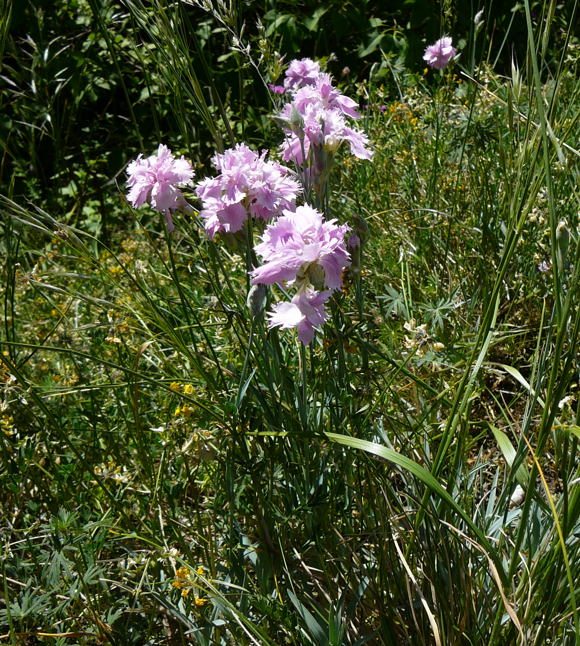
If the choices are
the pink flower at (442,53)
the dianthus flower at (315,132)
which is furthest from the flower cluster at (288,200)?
the pink flower at (442,53)

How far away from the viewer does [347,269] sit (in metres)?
1.30

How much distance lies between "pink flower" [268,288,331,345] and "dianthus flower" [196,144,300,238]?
0.20 m

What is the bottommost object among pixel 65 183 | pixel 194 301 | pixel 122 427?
pixel 65 183

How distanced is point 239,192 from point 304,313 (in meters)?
0.24

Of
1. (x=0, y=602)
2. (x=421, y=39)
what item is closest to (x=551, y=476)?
(x=0, y=602)

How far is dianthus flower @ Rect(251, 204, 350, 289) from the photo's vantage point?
1.02 m

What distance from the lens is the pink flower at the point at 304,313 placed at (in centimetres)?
103

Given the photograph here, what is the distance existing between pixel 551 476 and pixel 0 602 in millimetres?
1224

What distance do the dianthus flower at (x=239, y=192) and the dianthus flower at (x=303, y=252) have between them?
4.6 inches

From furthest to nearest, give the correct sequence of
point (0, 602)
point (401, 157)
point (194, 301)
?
1. point (401, 157)
2. point (194, 301)
3. point (0, 602)

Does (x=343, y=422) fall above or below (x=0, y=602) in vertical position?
above

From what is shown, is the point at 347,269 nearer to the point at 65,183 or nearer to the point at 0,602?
the point at 0,602

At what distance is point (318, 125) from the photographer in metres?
1.24

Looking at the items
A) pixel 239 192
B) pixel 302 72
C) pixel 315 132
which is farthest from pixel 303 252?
pixel 302 72
